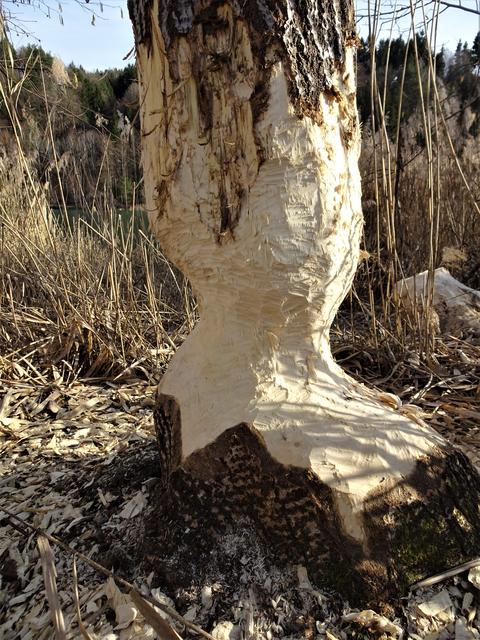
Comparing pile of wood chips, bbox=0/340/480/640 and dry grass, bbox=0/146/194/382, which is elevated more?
dry grass, bbox=0/146/194/382

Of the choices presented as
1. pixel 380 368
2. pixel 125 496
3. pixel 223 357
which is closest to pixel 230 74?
pixel 223 357

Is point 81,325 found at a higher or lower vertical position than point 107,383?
higher

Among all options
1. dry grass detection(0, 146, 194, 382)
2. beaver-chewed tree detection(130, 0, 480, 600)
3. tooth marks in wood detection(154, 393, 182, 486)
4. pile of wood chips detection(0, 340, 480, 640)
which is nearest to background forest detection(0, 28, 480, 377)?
dry grass detection(0, 146, 194, 382)

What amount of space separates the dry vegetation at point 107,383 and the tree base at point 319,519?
5 cm

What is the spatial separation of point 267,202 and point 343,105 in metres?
0.25

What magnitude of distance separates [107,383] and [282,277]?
4.88ft

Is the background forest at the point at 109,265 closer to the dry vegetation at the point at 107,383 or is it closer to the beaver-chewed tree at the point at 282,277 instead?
the dry vegetation at the point at 107,383

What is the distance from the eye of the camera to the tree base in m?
0.89

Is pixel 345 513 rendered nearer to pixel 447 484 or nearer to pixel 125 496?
pixel 447 484

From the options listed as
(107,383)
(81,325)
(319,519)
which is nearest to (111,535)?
(319,519)

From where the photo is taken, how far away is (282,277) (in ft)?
3.08

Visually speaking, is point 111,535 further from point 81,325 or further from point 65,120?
point 65,120

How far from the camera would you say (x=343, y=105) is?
94 cm

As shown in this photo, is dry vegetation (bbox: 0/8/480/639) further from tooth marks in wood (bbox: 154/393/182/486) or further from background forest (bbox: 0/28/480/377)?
tooth marks in wood (bbox: 154/393/182/486)
